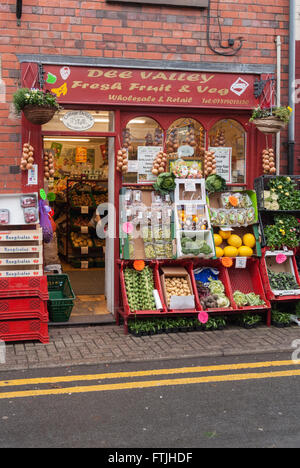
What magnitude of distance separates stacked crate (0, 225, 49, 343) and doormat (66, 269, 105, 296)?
288cm

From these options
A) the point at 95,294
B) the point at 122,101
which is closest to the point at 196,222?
the point at 122,101

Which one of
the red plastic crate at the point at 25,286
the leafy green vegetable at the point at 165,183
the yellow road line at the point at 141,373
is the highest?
the leafy green vegetable at the point at 165,183

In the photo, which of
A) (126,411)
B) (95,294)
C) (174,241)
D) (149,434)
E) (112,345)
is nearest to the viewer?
(149,434)

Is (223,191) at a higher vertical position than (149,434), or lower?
higher

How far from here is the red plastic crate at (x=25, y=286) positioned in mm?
7215

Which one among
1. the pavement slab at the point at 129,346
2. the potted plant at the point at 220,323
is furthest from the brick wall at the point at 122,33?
the potted plant at the point at 220,323

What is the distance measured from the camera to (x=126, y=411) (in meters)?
5.09

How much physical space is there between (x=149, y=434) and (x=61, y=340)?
312cm

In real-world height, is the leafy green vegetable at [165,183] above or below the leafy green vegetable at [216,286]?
above

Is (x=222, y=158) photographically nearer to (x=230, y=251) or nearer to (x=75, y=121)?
(x=230, y=251)

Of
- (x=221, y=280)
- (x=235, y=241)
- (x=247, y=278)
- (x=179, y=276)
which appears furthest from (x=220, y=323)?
(x=235, y=241)

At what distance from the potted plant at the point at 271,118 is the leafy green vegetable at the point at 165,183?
5.07 feet

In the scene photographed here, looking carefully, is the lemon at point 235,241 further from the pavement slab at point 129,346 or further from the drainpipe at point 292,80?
the drainpipe at point 292,80
